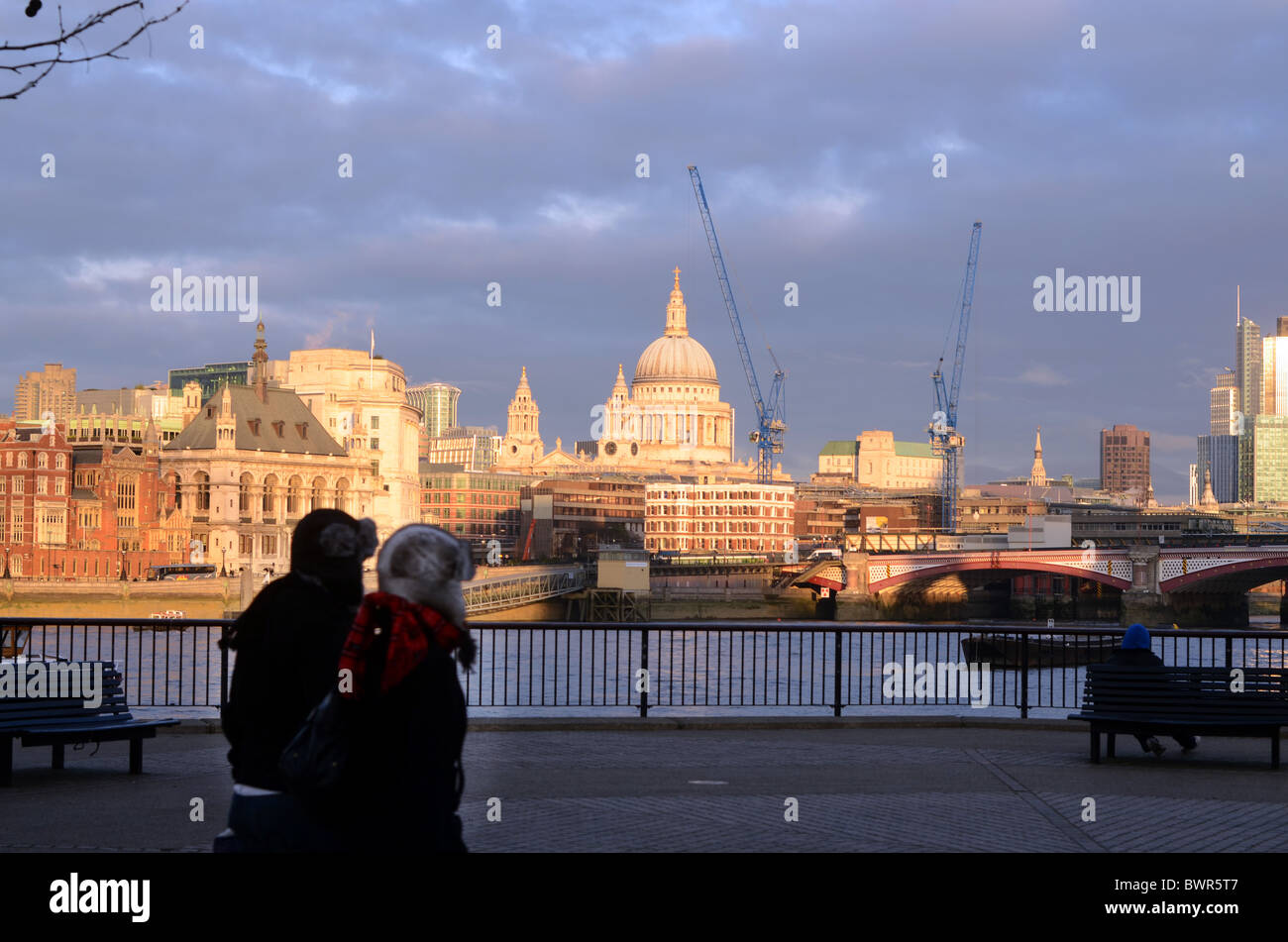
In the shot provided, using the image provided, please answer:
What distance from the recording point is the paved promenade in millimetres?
10461

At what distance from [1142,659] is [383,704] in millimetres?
10617

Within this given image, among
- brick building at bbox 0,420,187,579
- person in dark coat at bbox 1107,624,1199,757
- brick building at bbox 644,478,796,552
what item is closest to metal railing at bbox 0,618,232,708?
person in dark coat at bbox 1107,624,1199,757

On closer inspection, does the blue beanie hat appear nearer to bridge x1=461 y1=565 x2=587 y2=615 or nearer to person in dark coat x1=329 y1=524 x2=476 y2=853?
person in dark coat x1=329 y1=524 x2=476 y2=853

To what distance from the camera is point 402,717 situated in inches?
235

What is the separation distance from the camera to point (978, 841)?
10.3 metres

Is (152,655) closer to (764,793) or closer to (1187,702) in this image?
(764,793)

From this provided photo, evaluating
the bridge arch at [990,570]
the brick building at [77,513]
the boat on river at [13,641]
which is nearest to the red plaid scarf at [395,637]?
the boat on river at [13,641]

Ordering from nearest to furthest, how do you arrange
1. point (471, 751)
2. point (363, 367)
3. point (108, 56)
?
point (108, 56) → point (471, 751) → point (363, 367)

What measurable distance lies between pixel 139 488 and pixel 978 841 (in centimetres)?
11729

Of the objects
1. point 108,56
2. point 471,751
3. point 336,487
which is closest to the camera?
point 108,56

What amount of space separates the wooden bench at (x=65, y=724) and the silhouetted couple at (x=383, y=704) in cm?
700
